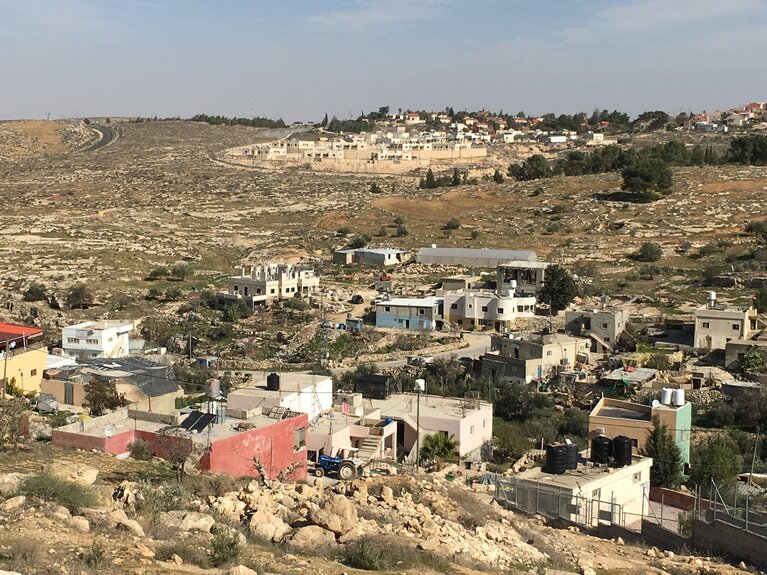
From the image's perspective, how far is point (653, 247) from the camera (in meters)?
46.9

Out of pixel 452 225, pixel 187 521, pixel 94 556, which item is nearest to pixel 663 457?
pixel 187 521

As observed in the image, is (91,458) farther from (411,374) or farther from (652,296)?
(652,296)

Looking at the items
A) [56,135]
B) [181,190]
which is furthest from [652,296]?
[56,135]

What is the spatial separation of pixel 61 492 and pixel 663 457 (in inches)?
462

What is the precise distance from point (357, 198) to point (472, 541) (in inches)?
2306

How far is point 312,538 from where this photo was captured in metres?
10.2

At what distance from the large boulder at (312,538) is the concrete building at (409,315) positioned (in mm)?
25942

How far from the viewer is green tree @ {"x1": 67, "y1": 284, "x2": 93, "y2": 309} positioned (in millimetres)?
39062

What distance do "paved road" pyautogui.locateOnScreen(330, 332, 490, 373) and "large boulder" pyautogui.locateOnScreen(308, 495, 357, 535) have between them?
776 inches

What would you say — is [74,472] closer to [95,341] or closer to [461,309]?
[95,341]

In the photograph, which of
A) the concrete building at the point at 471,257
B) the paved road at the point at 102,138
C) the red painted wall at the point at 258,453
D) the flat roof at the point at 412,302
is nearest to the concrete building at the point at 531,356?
the flat roof at the point at 412,302

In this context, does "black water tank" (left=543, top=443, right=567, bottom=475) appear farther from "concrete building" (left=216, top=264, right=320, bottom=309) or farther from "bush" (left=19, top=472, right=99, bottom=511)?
"concrete building" (left=216, top=264, right=320, bottom=309)

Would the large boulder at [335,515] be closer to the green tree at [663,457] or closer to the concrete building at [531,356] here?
the green tree at [663,457]

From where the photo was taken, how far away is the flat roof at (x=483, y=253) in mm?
44938
